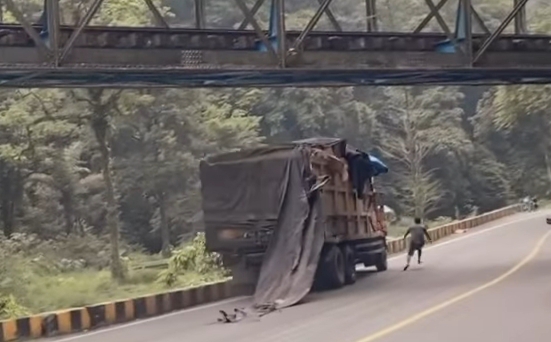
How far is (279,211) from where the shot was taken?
19.5 m

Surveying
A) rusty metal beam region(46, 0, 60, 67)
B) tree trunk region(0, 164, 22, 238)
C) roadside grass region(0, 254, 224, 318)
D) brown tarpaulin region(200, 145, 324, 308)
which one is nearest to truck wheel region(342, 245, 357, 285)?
brown tarpaulin region(200, 145, 324, 308)

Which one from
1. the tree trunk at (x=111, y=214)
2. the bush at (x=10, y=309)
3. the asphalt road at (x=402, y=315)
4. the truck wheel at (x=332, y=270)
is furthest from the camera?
the tree trunk at (x=111, y=214)

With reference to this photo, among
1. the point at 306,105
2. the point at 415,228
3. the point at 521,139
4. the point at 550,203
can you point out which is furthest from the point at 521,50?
the point at 521,139

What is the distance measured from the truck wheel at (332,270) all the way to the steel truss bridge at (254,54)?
363 cm

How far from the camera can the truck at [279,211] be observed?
19.2 meters

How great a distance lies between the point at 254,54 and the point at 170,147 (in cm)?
2155

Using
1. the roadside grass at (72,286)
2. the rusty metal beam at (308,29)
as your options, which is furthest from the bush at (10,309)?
the rusty metal beam at (308,29)

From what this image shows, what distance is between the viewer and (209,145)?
129ft

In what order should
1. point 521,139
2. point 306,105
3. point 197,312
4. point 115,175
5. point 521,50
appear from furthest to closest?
point 521,139 → point 306,105 → point 115,175 → point 521,50 → point 197,312

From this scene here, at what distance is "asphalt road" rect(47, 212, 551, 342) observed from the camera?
13.0 m

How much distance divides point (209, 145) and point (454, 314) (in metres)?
25.2

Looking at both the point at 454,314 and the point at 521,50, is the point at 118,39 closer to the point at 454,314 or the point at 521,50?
the point at 454,314

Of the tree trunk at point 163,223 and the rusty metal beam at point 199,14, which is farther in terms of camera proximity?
the tree trunk at point 163,223

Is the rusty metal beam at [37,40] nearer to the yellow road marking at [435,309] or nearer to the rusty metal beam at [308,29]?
the rusty metal beam at [308,29]
